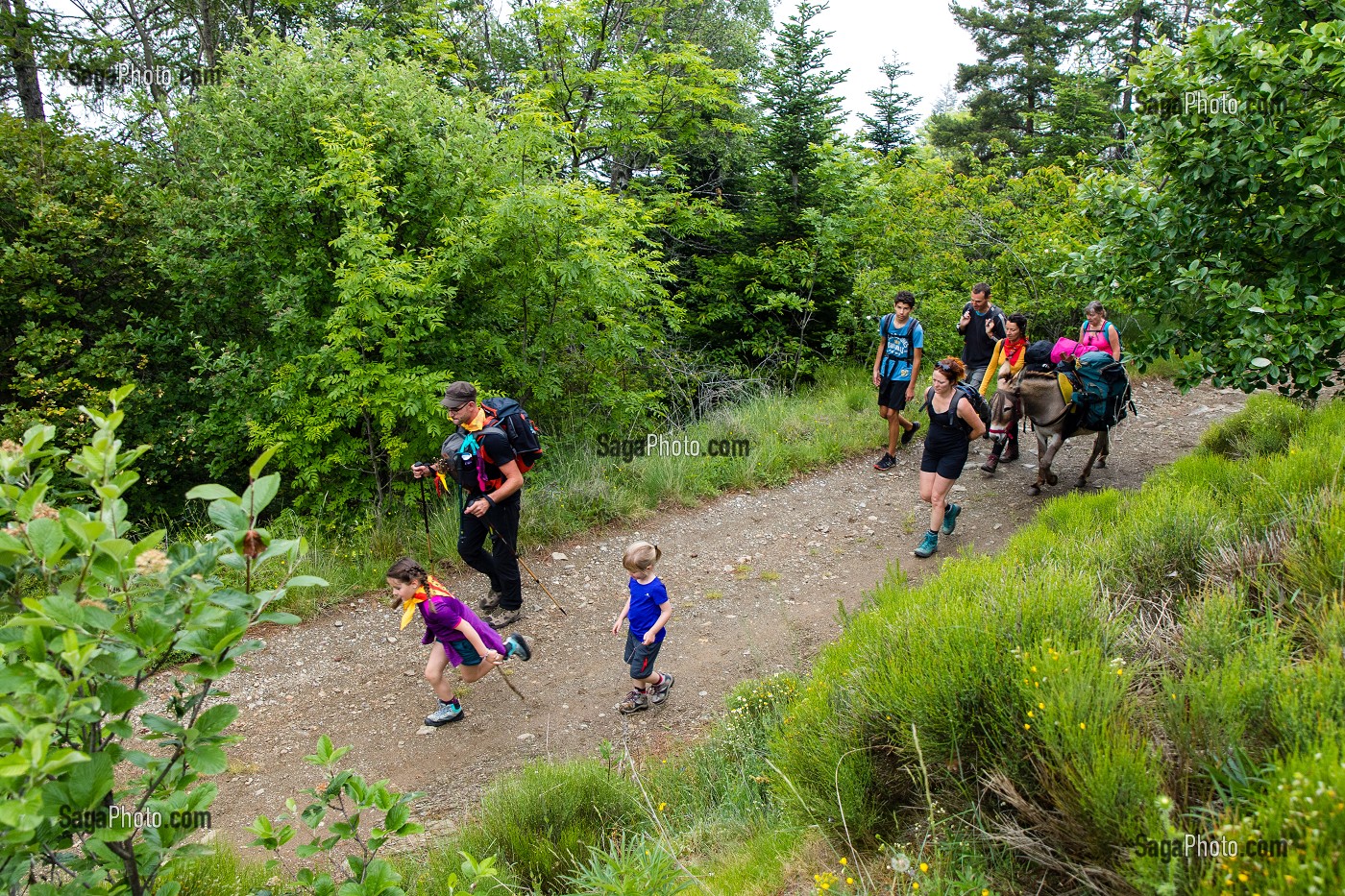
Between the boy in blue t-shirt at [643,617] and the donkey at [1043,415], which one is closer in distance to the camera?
the boy in blue t-shirt at [643,617]

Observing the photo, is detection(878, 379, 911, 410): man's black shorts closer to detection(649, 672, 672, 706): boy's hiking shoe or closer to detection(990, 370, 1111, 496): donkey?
detection(990, 370, 1111, 496): donkey

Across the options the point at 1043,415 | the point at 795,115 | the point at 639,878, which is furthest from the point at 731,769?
the point at 795,115

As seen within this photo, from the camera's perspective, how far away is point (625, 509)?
8727mm

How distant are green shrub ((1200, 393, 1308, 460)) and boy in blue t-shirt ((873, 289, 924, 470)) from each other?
306cm

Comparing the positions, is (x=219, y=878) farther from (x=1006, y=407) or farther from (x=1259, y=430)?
(x=1259, y=430)

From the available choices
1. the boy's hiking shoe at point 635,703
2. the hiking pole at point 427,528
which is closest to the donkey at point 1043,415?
the boy's hiking shoe at point 635,703

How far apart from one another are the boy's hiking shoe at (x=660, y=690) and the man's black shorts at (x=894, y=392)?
5.08 m

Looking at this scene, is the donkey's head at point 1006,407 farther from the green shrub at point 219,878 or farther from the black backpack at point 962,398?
the green shrub at point 219,878

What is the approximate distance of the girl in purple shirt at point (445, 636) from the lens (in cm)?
502

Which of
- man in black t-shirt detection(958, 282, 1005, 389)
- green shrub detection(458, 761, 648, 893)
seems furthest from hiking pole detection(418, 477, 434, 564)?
man in black t-shirt detection(958, 282, 1005, 389)

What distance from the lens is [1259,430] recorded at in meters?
7.19

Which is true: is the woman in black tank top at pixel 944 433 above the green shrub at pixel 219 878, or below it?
above

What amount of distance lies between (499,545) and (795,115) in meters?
11.4

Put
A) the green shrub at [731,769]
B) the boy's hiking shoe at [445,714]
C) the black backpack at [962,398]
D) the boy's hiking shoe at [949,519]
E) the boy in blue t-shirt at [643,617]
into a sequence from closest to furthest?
the green shrub at [731,769]
the boy in blue t-shirt at [643,617]
the boy's hiking shoe at [445,714]
the black backpack at [962,398]
the boy's hiking shoe at [949,519]
